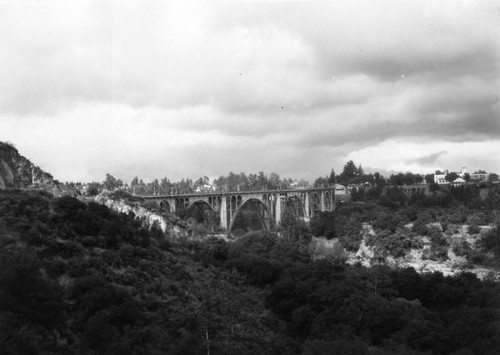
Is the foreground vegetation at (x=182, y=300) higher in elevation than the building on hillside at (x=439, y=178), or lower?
lower

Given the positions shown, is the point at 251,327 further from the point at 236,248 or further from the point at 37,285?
the point at 236,248

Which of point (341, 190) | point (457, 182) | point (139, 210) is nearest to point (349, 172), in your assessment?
point (341, 190)

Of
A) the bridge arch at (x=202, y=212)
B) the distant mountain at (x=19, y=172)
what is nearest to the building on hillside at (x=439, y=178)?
the bridge arch at (x=202, y=212)

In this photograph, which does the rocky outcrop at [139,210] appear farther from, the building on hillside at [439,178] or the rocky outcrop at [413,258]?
the building on hillside at [439,178]

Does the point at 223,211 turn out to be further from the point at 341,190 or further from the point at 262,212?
the point at 341,190

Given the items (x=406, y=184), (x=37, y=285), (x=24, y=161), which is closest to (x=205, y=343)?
(x=37, y=285)

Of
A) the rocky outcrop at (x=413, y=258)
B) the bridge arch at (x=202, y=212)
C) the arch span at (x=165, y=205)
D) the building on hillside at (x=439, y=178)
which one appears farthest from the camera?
Result: the building on hillside at (x=439, y=178)

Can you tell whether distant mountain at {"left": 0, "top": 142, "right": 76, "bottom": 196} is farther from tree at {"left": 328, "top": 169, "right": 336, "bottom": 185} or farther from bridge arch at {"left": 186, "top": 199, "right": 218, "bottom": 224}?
tree at {"left": 328, "top": 169, "right": 336, "bottom": 185}
